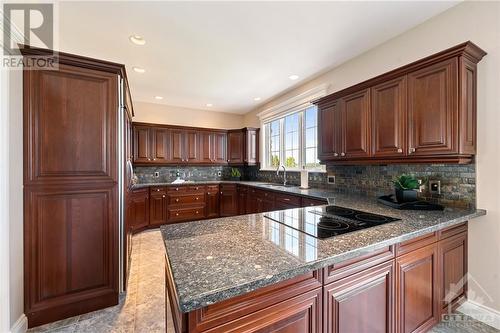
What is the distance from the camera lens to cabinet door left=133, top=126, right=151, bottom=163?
15.1 feet

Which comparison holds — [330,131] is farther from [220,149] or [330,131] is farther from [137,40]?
[220,149]

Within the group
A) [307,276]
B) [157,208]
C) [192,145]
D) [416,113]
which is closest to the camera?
[307,276]

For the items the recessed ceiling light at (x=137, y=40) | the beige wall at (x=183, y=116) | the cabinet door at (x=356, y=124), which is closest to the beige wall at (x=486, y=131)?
the cabinet door at (x=356, y=124)

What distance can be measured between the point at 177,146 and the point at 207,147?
0.71 m

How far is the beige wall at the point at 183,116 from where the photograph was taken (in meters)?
5.02

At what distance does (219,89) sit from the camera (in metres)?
4.19

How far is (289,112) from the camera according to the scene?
4.29 metres

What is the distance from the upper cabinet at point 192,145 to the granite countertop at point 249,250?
373 centimetres

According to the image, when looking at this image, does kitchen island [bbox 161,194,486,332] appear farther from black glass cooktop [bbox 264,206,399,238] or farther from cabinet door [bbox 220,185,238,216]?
cabinet door [bbox 220,185,238,216]

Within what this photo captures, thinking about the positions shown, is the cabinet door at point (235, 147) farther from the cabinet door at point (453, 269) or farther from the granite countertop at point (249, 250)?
the cabinet door at point (453, 269)

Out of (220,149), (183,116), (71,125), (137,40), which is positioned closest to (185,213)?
(220,149)

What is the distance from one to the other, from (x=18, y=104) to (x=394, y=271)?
9.62ft

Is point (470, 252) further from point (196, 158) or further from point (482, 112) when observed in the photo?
point (196, 158)

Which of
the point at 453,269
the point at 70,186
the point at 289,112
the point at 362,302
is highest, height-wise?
the point at 289,112
